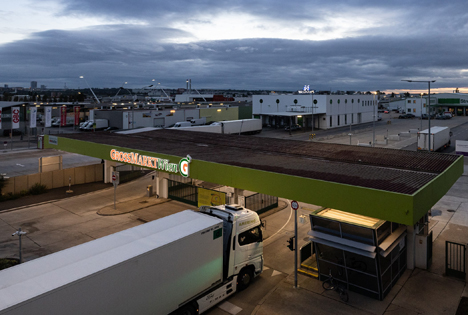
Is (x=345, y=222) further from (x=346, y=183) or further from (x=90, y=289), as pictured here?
(x=90, y=289)

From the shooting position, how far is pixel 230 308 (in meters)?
13.0

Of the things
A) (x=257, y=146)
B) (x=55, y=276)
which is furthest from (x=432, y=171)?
(x=55, y=276)

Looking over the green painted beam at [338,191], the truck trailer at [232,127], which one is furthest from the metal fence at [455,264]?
the truck trailer at [232,127]

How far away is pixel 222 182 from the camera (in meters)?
17.4

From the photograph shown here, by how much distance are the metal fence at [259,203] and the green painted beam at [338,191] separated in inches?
227

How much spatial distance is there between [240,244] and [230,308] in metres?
2.25

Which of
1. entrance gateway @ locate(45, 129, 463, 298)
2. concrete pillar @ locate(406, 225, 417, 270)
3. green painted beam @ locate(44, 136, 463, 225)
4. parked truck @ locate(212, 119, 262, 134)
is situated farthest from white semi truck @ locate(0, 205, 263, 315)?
parked truck @ locate(212, 119, 262, 134)

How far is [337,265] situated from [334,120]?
78.4 metres

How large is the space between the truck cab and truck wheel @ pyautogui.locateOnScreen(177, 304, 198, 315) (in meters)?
1.71

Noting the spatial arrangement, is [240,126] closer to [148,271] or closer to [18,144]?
[18,144]

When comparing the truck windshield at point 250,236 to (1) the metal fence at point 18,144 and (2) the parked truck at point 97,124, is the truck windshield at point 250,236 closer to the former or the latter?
(1) the metal fence at point 18,144

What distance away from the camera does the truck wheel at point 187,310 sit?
11297mm

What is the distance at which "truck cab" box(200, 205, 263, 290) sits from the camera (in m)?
13.3

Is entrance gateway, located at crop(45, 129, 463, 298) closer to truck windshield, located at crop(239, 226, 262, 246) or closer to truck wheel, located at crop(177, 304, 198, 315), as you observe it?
truck windshield, located at crop(239, 226, 262, 246)
